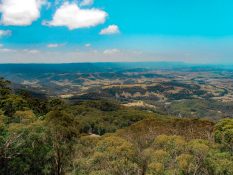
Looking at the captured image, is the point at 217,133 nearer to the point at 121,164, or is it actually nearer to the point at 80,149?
the point at 80,149

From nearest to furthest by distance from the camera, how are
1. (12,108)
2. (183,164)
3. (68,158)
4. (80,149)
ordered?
1. (183,164)
2. (68,158)
3. (80,149)
4. (12,108)

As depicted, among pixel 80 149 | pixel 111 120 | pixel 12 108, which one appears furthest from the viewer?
pixel 111 120

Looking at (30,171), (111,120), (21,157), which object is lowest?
(111,120)

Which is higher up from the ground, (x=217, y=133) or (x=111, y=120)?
(x=217, y=133)

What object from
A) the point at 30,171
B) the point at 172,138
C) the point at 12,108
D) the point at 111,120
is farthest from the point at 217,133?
the point at 111,120

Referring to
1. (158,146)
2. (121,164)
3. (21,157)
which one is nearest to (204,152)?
(158,146)

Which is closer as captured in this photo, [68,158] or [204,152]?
[204,152]

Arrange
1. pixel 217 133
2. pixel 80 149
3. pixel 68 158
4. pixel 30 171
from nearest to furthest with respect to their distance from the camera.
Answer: pixel 30 171, pixel 68 158, pixel 80 149, pixel 217 133

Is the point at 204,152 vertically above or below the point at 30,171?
above

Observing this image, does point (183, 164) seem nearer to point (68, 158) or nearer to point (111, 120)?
point (68, 158)
